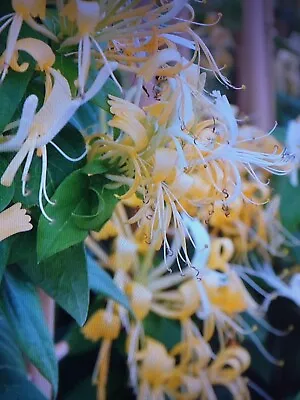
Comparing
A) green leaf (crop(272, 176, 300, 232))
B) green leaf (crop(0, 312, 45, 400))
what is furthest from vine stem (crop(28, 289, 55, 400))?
green leaf (crop(272, 176, 300, 232))

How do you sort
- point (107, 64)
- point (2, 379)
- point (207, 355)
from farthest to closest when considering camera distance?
point (207, 355) → point (2, 379) → point (107, 64)

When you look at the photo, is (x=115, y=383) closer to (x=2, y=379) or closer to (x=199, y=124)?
(x=2, y=379)

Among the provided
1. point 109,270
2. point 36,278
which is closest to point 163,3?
point 36,278

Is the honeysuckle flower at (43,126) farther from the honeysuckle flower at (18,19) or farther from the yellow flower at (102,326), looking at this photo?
the yellow flower at (102,326)

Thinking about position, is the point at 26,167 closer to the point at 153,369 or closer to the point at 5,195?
the point at 5,195

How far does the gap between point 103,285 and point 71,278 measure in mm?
100

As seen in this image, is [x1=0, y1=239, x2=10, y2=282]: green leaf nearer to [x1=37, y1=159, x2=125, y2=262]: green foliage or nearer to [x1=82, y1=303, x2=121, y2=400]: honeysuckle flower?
[x1=37, y1=159, x2=125, y2=262]: green foliage

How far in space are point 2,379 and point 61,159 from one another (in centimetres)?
15

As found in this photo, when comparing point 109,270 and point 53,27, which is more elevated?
point 53,27

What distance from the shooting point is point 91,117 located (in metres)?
0.39

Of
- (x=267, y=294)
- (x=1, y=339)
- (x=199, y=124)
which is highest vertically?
(x=199, y=124)

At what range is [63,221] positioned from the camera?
0.28m

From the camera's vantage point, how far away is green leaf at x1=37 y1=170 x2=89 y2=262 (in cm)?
27

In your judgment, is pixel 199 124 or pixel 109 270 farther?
pixel 109 270
